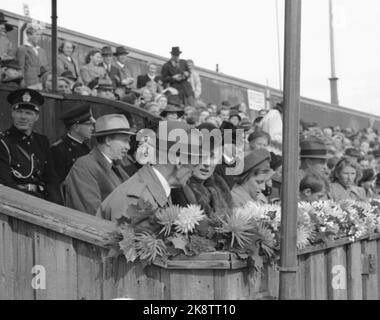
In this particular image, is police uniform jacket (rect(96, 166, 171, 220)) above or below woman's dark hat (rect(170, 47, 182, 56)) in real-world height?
below

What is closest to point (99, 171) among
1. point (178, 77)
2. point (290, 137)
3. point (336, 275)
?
point (336, 275)

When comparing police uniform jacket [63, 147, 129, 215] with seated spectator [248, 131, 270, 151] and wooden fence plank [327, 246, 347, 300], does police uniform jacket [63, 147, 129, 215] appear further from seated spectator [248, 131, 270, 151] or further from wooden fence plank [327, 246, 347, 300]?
seated spectator [248, 131, 270, 151]

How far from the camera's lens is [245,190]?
702 cm

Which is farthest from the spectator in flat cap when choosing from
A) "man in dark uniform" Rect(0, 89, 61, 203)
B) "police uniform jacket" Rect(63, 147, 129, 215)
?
"police uniform jacket" Rect(63, 147, 129, 215)

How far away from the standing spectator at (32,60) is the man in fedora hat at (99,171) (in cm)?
458

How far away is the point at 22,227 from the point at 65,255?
363mm

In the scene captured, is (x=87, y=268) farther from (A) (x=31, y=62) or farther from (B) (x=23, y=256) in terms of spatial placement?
(A) (x=31, y=62)

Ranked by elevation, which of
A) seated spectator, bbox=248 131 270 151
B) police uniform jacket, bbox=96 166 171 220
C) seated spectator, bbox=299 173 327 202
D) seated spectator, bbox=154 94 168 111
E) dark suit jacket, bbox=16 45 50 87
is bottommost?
police uniform jacket, bbox=96 166 171 220

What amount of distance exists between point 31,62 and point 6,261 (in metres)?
7.51

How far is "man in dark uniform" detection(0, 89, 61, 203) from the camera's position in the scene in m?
7.00

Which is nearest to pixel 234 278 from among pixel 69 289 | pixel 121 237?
pixel 121 237

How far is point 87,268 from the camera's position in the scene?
15.0 ft

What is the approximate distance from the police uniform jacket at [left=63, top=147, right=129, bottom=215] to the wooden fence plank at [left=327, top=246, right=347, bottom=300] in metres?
1.83

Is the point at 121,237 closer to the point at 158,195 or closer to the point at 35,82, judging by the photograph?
the point at 158,195
